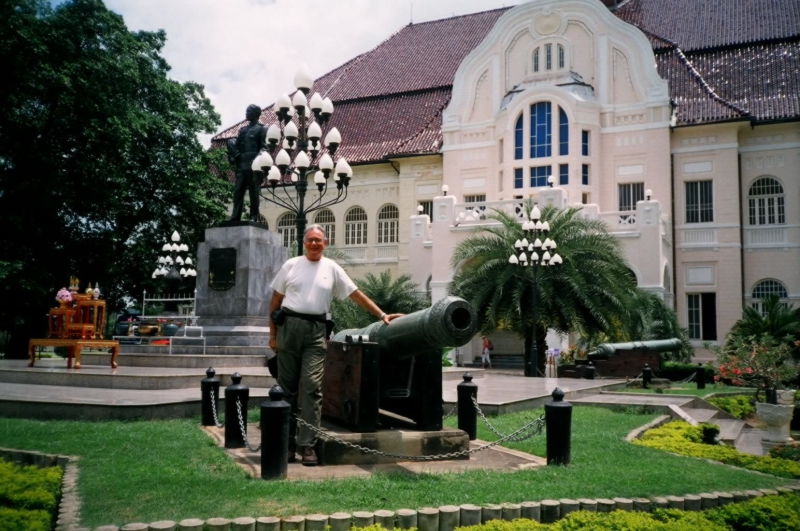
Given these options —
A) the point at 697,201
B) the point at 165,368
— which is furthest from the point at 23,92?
the point at 697,201

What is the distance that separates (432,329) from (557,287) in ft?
57.5

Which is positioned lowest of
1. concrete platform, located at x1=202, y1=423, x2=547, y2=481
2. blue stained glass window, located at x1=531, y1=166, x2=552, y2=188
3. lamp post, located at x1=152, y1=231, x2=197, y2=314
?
concrete platform, located at x1=202, y1=423, x2=547, y2=481

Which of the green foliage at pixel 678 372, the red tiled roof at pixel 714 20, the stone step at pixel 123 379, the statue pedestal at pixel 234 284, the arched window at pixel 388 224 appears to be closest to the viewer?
the stone step at pixel 123 379

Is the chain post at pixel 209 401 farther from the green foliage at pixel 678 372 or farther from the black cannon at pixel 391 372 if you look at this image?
the green foliage at pixel 678 372

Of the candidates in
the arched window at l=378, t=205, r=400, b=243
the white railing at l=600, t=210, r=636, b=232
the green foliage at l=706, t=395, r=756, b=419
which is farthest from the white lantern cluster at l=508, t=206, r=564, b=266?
the arched window at l=378, t=205, r=400, b=243

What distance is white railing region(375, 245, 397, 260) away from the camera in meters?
37.7

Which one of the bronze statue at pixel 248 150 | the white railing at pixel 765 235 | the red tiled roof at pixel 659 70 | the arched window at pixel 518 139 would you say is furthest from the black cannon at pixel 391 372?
the white railing at pixel 765 235

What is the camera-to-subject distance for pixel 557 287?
22625mm

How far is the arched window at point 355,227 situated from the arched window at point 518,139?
9782 mm

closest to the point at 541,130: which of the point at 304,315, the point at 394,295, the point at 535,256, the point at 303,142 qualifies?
the point at 394,295

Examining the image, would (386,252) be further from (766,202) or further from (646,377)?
(646,377)

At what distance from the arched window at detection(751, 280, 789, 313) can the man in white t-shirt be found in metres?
28.3

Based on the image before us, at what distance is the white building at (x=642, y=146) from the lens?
100 feet

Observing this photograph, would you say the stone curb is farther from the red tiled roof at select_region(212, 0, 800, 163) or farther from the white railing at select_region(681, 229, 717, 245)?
the red tiled roof at select_region(212, 0, 800, 163)
